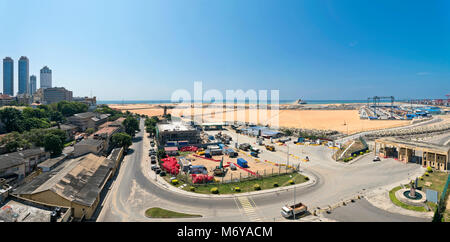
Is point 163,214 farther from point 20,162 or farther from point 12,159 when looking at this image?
point 12,159

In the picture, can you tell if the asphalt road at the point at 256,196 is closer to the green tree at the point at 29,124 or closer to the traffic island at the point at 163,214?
the traffic island at the point at 163,214

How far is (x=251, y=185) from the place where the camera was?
2903 cm

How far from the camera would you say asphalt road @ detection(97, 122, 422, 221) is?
858 inches

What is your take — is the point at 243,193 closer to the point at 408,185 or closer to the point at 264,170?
the point at 264,170

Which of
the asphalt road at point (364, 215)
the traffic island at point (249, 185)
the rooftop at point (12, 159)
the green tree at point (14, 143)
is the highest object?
the green tree at point (14, 143)

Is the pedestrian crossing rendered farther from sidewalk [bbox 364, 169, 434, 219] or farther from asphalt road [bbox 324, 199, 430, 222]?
sidewalk [bbox 364, 169, 434, 219]

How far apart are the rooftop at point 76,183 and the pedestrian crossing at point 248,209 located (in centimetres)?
1531

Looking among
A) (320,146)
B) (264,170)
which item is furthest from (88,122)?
(320,146)

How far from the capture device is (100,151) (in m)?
40.8

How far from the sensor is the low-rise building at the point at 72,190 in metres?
20.8

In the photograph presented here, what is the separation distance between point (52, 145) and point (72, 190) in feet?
73.5

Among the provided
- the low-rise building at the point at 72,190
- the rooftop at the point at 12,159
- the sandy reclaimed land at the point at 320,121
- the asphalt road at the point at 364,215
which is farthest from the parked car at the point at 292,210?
the sandy reclaimed land at the point at 320,121

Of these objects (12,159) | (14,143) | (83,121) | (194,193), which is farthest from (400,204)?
(83,121)

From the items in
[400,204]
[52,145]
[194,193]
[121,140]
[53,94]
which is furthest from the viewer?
[53,94]
